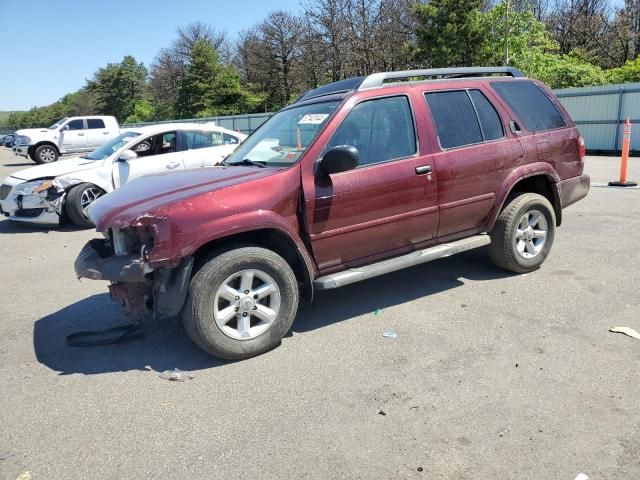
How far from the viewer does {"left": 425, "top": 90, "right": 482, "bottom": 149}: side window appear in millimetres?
4734

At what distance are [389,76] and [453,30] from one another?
28.9 metres

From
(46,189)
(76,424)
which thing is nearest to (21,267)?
(46,189)

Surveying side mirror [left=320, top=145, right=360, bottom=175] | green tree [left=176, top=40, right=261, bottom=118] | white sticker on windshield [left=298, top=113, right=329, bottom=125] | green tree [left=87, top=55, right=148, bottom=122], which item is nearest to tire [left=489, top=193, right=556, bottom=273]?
side mirror [left=320, top=145, right=360, bottom=175]

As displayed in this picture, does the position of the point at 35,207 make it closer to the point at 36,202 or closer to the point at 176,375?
the point at 36,202

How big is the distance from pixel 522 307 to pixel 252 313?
2.33 metres

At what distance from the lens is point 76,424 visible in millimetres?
3111

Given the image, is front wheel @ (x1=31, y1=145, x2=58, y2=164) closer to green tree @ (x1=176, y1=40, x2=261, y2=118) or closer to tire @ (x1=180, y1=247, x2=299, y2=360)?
tire @ (x1=180, y1=247, x2=299, y2=360)

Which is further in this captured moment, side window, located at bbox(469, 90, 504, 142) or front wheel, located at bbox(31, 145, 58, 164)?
front wheel, located at bbox(31, 145, 58, 164)

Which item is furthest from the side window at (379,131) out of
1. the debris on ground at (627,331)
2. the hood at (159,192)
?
the debris on ground at (627,331)

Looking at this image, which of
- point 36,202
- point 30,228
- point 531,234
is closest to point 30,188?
point 36,202

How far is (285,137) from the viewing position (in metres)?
4.70

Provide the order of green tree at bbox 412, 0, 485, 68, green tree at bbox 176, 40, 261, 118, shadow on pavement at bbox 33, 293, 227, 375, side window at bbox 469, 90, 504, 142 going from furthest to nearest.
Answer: green tree at bbox 176, 40, 261, 118
green tree at bbox 412, 0, 485, 68
side window at bbox 469, 90, 504, 142
shadow on pavement at bbox 33, 293, 227, 375

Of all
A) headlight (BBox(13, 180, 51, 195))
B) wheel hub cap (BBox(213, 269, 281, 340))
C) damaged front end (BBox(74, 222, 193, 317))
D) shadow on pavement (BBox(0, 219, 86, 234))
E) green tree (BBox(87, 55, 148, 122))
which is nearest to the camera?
damaged front end (BBox(74, 222, 193, 317))

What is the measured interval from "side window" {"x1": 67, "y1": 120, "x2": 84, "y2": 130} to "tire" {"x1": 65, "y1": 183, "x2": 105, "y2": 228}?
16.6 meters
